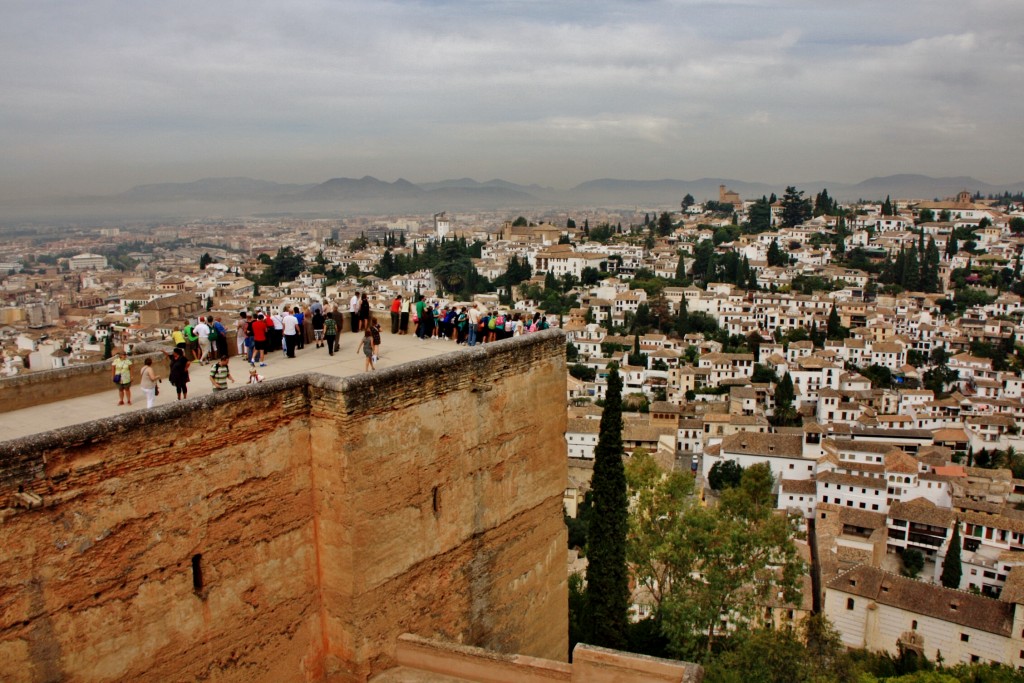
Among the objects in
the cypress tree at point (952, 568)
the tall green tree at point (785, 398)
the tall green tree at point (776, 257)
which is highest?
the tall green tree at point (776, 257)

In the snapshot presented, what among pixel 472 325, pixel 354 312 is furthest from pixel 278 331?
pixel 472 325

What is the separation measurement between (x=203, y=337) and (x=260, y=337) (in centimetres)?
62

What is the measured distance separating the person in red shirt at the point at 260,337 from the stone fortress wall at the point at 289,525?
2.31 m

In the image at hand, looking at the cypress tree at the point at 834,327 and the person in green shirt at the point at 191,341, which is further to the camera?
the cypress tree at the point at 834,327

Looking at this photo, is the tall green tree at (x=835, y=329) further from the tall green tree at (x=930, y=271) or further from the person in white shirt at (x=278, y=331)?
the person in white shirt at (x=278, y=331)

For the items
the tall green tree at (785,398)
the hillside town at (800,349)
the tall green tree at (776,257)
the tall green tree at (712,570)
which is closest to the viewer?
the tall green tree at (712,570)

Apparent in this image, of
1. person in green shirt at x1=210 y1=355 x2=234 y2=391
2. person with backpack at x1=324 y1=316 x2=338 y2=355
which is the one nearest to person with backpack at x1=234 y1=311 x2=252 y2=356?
person with backpack at x1=324 y1=316 x2=338 y2=355

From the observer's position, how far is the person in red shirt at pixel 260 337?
8.73 meters

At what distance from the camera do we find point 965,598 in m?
28.5

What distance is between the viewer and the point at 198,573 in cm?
612

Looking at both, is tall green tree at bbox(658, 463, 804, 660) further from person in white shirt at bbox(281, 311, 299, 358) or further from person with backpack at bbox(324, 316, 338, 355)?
person in white shirt at bbox(281, 311, 299, 358)

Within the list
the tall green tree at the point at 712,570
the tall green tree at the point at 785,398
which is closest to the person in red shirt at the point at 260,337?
the tall green tree at the point at 712,570

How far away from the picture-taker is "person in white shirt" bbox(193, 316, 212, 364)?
8.41 meters

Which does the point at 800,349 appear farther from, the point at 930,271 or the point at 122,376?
the point at 122,376
